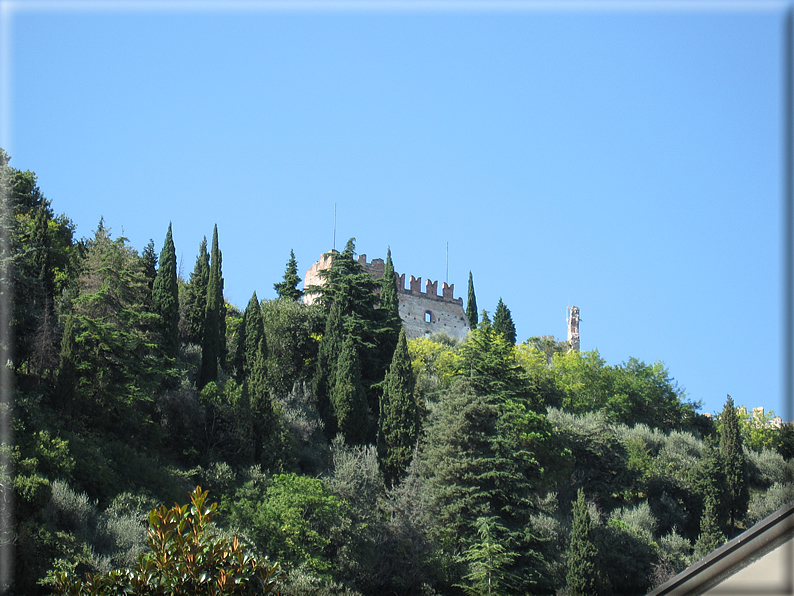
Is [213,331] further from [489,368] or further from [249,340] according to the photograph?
[489,368]

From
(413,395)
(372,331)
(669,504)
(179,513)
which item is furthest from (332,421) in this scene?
(179,513)

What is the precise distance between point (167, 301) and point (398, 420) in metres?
9.00

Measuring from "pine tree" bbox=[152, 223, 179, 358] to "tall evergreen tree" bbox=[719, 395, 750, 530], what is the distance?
20.6 metres

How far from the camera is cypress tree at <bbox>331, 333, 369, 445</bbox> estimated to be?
30.7 metres

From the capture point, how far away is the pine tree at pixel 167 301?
29922 mm

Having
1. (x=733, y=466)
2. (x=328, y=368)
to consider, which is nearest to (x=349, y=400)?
(x=328, y=368)

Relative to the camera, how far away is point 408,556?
945 inches

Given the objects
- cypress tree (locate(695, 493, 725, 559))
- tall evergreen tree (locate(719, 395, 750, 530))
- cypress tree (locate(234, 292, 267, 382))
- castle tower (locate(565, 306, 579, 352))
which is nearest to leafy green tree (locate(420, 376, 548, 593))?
cypress tree (locate(695, 493, 725, 559))

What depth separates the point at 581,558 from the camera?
25.5m

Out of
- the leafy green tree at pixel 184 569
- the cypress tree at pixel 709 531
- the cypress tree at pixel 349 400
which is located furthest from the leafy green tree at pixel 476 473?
the leafy green tree at pixel 184 569

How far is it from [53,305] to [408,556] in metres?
13.4

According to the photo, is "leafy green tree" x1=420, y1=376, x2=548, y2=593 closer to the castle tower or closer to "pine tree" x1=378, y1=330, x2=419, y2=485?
"pine tree" x1=378, y1=330, x2=419, y2=485

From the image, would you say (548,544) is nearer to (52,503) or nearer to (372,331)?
(372,331)

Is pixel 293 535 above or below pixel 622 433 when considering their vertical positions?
below
